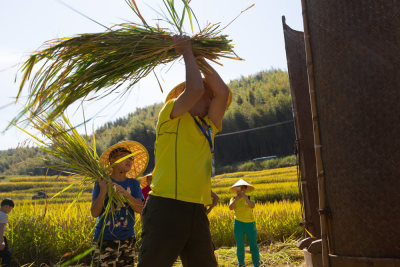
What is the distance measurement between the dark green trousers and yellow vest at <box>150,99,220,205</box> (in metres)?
0.05

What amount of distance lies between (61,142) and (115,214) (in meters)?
0.67

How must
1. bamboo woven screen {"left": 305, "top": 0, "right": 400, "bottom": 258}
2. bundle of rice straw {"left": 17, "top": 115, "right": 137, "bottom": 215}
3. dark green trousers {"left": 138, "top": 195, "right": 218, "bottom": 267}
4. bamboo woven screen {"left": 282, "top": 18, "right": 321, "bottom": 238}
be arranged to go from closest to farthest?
1. dark green trousers {"left": 138, "top": 195, "right": 218, "bottom": 267}
2. bamboo woven screen {"left": 305, "top": 0, "right": 400, "bottom": 258}
3. bundle of rice straw {"left": 17, "top": 115, "right": 137, "bottom": 215}
4. bamboo woven screen {"left": 282, "top": 18, "right": 321, "bottom": 238}

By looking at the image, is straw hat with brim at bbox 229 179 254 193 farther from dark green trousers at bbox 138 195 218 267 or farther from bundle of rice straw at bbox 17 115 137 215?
dark green trousers at bbox 138 195 218 267

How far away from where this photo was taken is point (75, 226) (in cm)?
774

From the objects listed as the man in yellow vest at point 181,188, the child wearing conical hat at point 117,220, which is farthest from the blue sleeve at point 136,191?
the man in yellow vest at point 181,188

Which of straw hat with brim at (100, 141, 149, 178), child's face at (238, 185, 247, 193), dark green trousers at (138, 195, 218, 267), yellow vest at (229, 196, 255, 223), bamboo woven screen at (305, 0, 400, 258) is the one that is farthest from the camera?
child's face at (238, 185, 247, 193)

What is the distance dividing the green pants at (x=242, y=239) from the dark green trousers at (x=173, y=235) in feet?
11.6

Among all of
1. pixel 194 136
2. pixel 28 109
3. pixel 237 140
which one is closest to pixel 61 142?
pixel 28 109

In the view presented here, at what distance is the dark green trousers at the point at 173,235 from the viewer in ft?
6.66

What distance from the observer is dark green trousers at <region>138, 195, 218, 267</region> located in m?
2.03

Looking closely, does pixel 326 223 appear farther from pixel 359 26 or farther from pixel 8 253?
pixel 8 253

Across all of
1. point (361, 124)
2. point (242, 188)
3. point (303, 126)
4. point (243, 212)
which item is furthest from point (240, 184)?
point (361, 124)

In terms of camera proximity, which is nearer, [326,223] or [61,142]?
[326,223]

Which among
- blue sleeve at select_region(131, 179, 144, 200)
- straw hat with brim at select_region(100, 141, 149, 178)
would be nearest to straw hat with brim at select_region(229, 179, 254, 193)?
straw hat with brim at select_region(100, 141, 149, 178)
